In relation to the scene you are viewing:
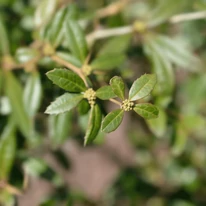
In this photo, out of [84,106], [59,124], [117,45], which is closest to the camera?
[84,106]

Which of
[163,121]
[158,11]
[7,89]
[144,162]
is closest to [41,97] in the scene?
[7,89]

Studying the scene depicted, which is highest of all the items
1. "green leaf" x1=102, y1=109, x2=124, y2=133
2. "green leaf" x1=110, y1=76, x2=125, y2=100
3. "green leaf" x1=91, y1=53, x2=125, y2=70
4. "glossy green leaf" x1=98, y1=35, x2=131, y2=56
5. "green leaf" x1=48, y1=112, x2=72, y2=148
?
"glossy green leaf" x1=98, y1=35, x2=131, y2=56

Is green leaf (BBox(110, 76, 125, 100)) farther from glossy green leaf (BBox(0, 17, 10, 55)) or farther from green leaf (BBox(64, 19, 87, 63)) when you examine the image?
glossy green leaf (BBox(0, 17, 10, 55))

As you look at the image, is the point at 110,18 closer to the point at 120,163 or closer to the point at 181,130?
the point at 181,130

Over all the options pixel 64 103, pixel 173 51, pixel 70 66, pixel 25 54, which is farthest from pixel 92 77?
pixel 173 51

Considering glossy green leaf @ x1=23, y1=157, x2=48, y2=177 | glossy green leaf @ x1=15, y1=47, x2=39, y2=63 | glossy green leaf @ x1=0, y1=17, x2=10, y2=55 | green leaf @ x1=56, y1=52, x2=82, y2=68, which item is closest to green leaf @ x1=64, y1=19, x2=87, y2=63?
green leaf @ x1=56, y1=52, x2=82, y2=68

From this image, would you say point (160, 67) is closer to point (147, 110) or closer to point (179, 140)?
point (179, 140)
